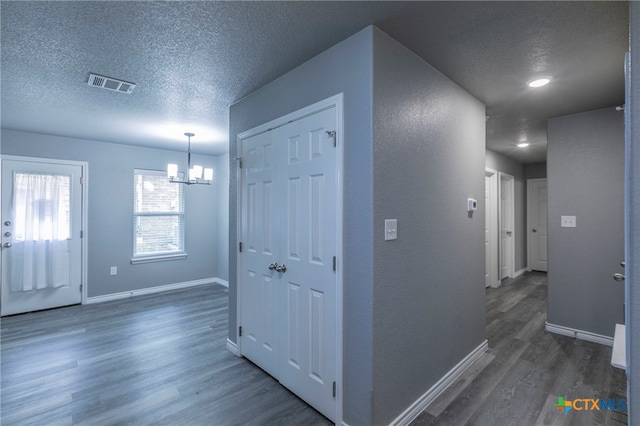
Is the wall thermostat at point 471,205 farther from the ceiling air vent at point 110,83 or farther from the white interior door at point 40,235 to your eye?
the white interior door at point 40,235

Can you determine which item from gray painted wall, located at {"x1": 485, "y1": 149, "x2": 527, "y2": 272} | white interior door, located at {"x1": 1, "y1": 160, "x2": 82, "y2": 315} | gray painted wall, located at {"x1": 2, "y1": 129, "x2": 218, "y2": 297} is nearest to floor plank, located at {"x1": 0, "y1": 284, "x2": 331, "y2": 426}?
white interior door, located at {"x1": 1, "y1": 160, "x2": 82, "y2": 315}

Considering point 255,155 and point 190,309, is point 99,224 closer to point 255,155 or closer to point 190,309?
point 190,309

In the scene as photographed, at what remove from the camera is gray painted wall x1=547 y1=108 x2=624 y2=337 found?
10.1 ft

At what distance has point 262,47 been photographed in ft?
6.49

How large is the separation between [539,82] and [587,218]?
1.73m

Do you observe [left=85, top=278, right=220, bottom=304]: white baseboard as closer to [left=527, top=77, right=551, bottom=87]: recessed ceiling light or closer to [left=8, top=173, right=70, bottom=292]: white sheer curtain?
[left=8, top=173, right=70, bottom=292]: white sheer curtain

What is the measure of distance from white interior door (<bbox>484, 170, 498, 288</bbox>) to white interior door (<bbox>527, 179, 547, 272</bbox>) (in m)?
2.12

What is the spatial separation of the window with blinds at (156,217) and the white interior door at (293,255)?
10.6ft

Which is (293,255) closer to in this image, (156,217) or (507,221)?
(156,217)

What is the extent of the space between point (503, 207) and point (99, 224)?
24.2 ft

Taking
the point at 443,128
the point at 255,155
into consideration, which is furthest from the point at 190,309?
the point at 443,128

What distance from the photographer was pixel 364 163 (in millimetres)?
1772

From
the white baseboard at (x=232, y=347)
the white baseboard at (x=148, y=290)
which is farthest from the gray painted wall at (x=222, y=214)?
the white baseboard at (x=232, y=347)

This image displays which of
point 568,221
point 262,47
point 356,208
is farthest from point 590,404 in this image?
point 262,47
